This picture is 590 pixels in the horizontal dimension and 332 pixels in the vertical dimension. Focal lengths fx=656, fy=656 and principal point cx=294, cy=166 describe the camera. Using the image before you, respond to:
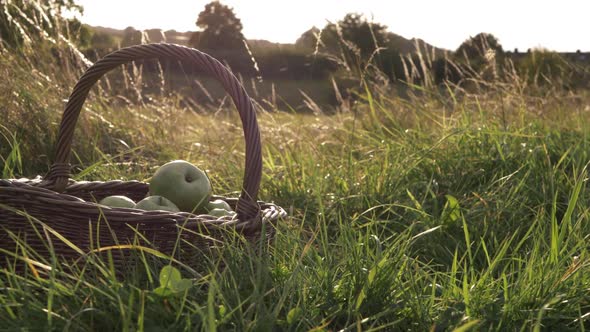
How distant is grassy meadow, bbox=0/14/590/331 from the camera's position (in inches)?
57.1

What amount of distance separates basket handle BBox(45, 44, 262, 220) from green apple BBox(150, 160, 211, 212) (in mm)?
327

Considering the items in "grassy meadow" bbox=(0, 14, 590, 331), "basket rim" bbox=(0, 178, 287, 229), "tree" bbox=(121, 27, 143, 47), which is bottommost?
"grassy meadow" bbox=(0, 14, 590, 331)

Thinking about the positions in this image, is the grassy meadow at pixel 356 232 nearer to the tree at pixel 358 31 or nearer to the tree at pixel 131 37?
the tree at pixel 131 37

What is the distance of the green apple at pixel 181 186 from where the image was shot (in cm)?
211

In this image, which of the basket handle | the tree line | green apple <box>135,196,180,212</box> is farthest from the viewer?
the tree line

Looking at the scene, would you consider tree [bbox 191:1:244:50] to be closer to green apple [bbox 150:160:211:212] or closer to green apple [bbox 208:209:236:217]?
green apple [bbox 150:160:211:212]

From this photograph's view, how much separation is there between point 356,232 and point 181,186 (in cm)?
70

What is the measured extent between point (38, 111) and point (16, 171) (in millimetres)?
413

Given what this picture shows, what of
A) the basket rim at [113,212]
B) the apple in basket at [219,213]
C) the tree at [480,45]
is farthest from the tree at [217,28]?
the basket rim at [113,212]

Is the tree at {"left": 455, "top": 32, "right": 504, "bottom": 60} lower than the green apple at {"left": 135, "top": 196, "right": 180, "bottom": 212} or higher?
higher

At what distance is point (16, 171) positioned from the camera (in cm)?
336

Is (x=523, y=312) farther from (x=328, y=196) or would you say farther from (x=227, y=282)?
(x=328, y=196)

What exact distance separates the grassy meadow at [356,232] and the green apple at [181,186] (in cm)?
29

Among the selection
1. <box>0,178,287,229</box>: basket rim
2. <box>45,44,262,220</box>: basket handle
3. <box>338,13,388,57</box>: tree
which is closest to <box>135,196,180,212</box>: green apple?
<box>0,178,287,229</box>: basket rim
